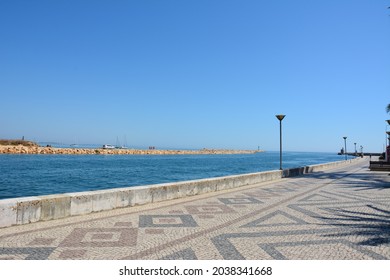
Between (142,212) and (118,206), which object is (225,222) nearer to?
(142,212)

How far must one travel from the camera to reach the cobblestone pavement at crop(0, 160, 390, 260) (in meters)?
4.90

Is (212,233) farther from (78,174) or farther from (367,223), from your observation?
(78,174)

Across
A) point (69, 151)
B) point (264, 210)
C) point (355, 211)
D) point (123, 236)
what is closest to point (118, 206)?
point (123, 236)

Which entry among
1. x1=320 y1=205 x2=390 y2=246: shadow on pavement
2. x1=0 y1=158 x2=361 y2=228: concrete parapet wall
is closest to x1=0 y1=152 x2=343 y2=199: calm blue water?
x1=0 y1=158 x2=361 y2=228: concrete parapet wall

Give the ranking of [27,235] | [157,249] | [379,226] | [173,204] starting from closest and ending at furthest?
[157,249]
[27,235]
[379,226]
[173,204]

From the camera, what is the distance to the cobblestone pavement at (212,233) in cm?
490

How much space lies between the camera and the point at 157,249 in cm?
511

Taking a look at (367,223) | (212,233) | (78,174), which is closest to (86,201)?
(212,233)

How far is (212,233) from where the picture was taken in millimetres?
6117

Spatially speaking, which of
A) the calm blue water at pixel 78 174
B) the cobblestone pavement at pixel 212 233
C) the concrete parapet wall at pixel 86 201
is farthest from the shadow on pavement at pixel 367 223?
the calm blue water at pixel 78 174

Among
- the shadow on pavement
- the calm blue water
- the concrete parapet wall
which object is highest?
the concrete parapet wall

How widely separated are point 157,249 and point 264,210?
176 inches

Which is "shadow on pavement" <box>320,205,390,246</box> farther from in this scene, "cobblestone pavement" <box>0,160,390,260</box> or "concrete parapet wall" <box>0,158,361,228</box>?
"concrete parapet wall" <box>0,158,361,228</box>
